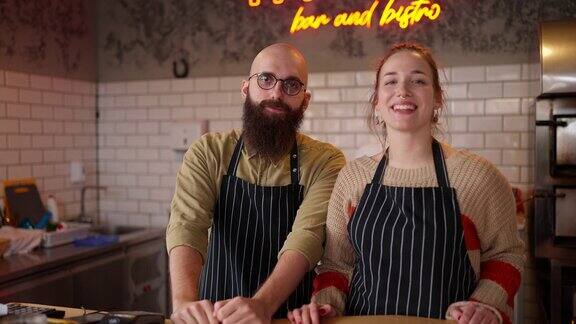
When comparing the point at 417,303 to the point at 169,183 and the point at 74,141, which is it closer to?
the point at 169,183

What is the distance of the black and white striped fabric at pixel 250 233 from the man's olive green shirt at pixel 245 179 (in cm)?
3

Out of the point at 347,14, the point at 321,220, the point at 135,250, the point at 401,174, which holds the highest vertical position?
the point at 347,14

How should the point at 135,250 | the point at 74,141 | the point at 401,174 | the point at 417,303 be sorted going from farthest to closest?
1. the point at 74,141
2. the point at 135,250
3. the point at 401,174
4. the point at 417,303

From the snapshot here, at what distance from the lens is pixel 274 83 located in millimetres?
2076

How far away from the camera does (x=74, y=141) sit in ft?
14.8

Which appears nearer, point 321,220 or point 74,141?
point 321,220

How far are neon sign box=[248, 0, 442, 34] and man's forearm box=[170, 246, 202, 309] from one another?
2.56m

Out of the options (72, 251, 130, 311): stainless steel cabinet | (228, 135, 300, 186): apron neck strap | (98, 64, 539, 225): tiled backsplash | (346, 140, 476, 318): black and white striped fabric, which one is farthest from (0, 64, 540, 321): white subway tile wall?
(346, 140, 476, 318): black and white striped fabric

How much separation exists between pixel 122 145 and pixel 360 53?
6.92ft

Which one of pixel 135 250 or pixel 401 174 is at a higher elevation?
pixel 401 174

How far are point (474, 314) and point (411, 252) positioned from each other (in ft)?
0.82

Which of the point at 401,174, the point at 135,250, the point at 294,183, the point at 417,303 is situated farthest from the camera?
the point at 135,250

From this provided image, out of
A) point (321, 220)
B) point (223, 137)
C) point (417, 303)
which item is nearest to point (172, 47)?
point (223, 137)

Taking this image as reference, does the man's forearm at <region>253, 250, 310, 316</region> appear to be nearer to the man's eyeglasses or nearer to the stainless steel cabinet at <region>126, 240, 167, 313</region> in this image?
the man's eyeglasses
